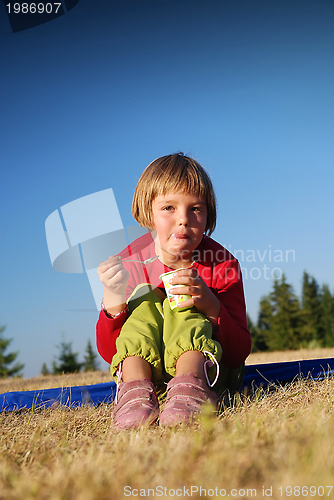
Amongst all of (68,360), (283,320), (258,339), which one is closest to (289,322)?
(283,320)

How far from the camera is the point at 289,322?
32.5 meters

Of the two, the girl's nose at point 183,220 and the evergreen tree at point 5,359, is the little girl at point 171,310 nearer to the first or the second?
the girl's nose at point 183,220

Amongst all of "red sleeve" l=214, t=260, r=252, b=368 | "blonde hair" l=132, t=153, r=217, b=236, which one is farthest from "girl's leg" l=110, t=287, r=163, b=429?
"blonde hair" l=132, t=153, r=217, b=236

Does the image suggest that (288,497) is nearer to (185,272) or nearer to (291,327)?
(185,272)

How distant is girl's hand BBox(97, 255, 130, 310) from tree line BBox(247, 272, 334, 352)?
30.0m

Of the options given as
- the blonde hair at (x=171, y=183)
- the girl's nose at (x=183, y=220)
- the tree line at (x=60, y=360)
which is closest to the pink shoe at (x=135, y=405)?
the girl's nose at (x=183, y=220)

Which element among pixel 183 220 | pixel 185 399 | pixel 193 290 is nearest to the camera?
pixel 185 399

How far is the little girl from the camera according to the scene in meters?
1.55

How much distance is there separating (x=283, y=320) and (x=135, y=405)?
3336cm

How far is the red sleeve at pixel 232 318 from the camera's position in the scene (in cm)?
192

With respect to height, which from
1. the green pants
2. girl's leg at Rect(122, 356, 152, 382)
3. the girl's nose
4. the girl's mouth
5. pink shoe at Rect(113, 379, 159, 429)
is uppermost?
the girl's nose

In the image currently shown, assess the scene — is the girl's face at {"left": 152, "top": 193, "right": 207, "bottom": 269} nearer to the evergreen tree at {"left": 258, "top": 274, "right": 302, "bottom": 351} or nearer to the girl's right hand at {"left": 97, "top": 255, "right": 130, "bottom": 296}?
the girl's right hand at {"left": 97, "top": 255, "right": 130, "bottom": 296}

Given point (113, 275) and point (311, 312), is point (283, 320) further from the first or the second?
point (113, 275)

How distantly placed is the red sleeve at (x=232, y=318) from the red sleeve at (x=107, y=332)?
523 mm
